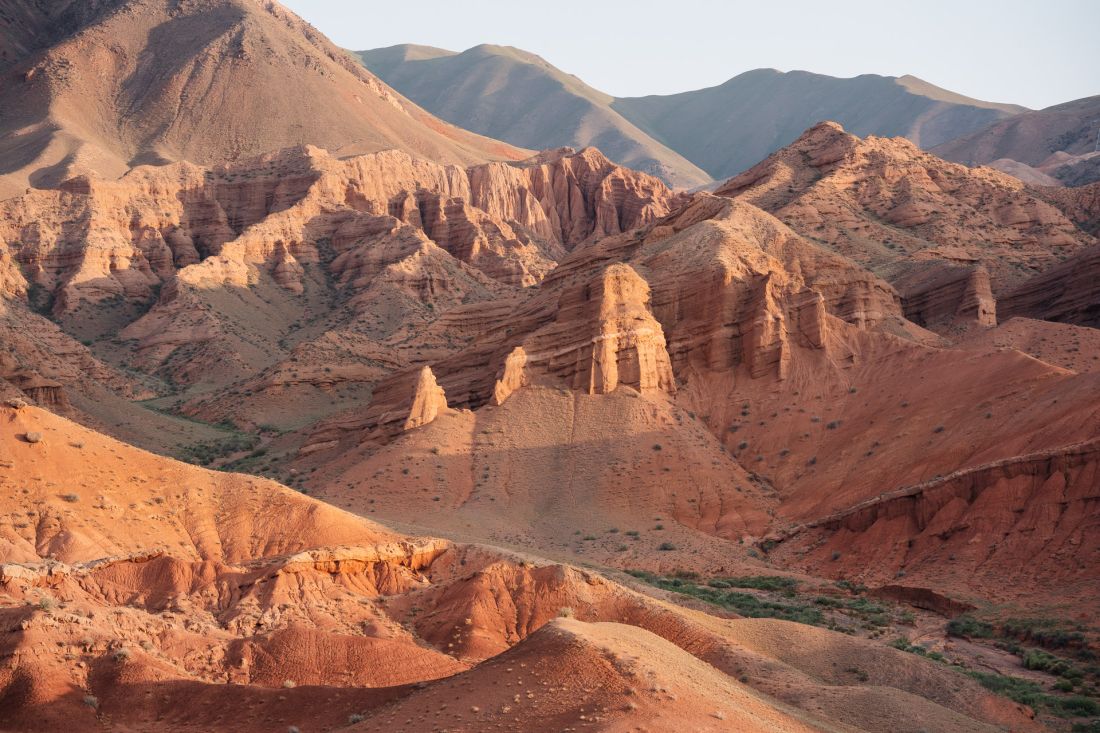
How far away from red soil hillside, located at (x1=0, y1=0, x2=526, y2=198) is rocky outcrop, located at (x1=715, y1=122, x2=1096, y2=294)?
68958 mm

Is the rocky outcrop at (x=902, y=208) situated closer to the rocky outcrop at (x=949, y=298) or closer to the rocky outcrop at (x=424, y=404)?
the rocky outcrop at (x=949, y=298)

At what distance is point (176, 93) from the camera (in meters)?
164

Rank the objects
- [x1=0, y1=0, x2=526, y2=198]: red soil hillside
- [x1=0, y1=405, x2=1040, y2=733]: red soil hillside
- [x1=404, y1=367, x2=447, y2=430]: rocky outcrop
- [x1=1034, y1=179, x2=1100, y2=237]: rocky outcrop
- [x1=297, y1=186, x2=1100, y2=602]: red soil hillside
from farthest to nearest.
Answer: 1. [x1=0, y1=0, x2=526, y2=198]: red soil hillside
2. [x1=1034, y1=179, x2=1100, y2=237]: rocky outcrop
3. [x1=404, y1=367, x2=447, y2=430]: rocky outcrop
4. [x1=297, y1=186, x2=1100, y2=602]: red soil hillside
5. [x1=0, y1=405, x2=1040, y2=733]: red soil hillside

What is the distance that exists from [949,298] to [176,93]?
121 meters

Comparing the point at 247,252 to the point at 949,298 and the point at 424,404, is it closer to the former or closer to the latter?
the point at 424,404

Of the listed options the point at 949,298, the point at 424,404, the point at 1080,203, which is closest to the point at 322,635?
the point at 424,404

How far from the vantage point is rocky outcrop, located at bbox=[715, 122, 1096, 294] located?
263 ft

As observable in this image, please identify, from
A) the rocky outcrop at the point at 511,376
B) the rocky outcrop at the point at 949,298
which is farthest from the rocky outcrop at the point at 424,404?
the rocky outcrop at the point at 949,298

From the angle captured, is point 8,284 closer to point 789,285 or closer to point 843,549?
point 789,285

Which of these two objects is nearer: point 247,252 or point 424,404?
point 424,404

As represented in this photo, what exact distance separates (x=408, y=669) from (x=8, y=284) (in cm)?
8784

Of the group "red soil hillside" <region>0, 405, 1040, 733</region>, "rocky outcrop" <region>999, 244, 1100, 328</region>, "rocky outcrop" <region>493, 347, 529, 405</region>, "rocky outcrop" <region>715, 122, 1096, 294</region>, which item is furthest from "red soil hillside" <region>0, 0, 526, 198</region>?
"red soil hillside" <region>0, 405, 1040, 733</region>

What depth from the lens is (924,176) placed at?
95.7 metres

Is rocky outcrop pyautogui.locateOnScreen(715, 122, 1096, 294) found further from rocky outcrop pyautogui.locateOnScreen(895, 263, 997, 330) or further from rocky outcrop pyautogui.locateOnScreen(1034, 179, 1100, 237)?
rocky outcrop pyautogui.locateOnScreen(895, 263, 997, 330)
